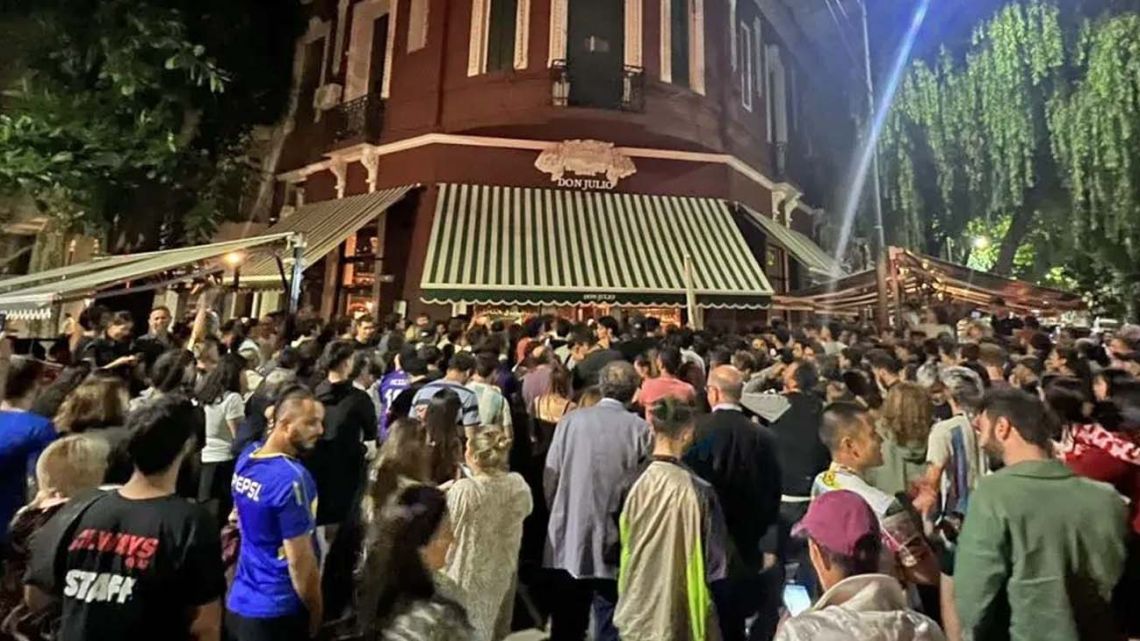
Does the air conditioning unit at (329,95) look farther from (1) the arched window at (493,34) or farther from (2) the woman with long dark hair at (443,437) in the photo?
(2) the woman with long dark hair at (443,437)

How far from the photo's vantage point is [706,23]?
14039 millimetres

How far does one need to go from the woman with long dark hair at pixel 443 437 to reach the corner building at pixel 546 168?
6889 mm

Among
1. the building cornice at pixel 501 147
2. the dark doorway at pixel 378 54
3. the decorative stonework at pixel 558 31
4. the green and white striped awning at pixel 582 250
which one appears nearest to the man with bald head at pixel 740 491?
the green and white striped awning at pixel 582 250

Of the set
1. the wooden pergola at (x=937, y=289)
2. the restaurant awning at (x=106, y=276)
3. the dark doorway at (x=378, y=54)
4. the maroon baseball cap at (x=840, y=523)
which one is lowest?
the maroon baseball cap at (x=840, y=523)

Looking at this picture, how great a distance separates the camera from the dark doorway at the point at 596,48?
12.9 metres

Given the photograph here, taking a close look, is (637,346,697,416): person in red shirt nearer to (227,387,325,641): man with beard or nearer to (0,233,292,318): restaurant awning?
(227,387,325,641): man with beard

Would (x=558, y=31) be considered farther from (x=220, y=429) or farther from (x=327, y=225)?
(x=220, y=429)

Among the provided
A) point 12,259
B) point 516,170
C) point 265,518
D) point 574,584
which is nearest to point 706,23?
point 516,170

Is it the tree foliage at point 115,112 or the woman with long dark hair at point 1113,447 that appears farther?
the tree foliage at point 115,112

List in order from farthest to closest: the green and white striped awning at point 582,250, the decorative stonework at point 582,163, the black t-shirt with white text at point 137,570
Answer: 1. the decorative stonework at point 582,163
2. the green and white striped awning at point 582,250
3. the black t-shirt with white text at point 137,570

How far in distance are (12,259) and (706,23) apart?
612 inches

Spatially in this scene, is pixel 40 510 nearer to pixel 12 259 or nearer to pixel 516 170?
pixel 516 170

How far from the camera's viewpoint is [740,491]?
3949 millimetres

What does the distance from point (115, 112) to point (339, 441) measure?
34.8 ft
